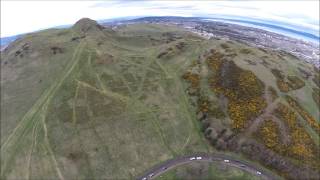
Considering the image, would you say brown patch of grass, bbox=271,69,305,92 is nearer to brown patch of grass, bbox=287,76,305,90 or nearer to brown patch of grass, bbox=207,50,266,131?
brown patch of grass, bbox=287,76,305,90

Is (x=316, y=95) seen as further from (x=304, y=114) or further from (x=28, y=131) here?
(x=28, y=131)

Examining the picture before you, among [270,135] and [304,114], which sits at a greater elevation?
[304,114]

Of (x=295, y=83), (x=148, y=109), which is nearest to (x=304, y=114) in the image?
(x=295, y=83)

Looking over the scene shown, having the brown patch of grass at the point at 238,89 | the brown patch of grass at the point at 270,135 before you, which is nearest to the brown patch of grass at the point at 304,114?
the brown patch of grass at the point at 238,89

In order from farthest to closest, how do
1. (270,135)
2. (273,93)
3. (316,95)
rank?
(316,95)
(273,93)
(270,135)

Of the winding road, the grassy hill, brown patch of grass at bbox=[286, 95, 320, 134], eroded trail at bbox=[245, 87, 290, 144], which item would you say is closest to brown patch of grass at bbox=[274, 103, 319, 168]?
the grassy hill

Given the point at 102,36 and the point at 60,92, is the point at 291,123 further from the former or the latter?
the point at 102,36

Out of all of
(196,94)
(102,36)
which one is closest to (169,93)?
(196,94)

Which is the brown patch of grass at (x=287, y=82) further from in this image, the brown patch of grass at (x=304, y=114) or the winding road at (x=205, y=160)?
the winding road at (x=205, y=160)
